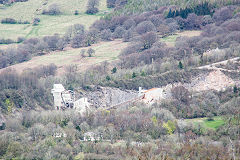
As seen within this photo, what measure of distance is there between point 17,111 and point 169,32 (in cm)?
4246

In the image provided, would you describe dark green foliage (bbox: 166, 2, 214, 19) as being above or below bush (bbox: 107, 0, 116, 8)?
above

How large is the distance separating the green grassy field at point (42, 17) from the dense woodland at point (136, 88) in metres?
3.53

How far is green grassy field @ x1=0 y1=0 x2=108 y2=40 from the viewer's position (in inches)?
4136

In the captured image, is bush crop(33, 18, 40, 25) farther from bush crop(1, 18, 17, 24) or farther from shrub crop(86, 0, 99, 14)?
shrub crop(86, 0, 99, 14)

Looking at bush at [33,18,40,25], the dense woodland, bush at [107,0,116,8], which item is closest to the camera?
the dense woodland

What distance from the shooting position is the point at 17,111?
62031 millimetres

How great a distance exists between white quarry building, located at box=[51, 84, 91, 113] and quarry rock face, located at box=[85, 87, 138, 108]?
2051 millimetres

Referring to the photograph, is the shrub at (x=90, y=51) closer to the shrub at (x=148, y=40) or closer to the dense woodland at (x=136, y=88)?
the dense woodland at (x=136, y=88)

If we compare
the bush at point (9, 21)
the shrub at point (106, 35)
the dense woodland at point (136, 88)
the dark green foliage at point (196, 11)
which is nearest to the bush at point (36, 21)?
the bush at point (9, 21)

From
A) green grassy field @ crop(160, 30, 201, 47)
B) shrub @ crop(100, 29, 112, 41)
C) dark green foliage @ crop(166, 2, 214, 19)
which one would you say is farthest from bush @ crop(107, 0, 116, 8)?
green grassy field @ crop(160, 30, 201, 47)

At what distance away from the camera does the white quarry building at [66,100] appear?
62981 millimetres

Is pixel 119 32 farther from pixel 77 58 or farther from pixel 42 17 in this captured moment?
pixel 42 17

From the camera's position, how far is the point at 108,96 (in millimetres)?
68125

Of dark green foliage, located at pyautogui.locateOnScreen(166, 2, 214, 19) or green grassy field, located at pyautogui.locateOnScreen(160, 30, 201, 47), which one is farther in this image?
dark green foliage, located at pyautogui.locateOnScreen(166, 2, 214, 19)
